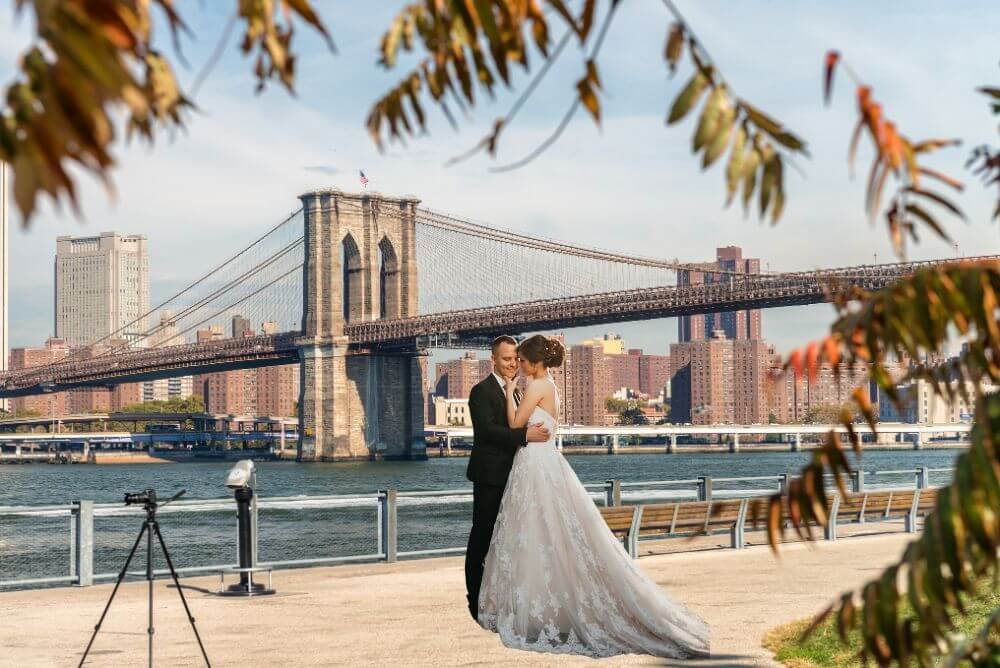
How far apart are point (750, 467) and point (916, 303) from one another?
107m

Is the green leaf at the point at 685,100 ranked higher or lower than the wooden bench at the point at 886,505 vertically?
higher

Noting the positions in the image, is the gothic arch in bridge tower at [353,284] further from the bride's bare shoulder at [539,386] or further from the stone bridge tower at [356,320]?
the bride's bare shoulder at [539,386]

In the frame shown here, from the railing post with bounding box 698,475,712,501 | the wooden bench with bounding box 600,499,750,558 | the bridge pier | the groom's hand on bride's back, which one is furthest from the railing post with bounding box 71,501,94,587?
the bridge pier

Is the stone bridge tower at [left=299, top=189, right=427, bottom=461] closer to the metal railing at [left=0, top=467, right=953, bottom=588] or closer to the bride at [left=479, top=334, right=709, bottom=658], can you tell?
the metal railing at [left=0, top=467, right=953, bottom=588]

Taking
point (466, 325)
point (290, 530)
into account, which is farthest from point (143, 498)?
point (466, 325)

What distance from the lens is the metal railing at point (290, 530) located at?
1482cm

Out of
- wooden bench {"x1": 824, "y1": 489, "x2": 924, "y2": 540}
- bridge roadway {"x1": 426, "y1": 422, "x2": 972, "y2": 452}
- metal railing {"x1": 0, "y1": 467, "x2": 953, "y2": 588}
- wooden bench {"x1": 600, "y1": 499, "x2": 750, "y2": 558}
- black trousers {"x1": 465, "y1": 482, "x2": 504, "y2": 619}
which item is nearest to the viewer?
black trousers {"x1": 465, "y1": 482, "x2": 504, "y2": 619}

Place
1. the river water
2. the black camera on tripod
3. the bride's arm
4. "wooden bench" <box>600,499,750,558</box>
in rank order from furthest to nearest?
the river water → "wooden bench" <box>600,499,750,558</box> → the bride's arm → the black camera on tripod

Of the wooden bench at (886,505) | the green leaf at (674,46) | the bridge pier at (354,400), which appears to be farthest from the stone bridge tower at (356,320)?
the green leaf at (674,46)

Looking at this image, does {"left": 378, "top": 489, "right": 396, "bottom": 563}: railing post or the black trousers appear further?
{"left": 378, "top": 489, "right": 396, "bottom": 563}: railing post

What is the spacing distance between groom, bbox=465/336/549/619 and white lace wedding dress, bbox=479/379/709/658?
0.11m

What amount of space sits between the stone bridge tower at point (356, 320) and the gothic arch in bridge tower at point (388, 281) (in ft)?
0.23

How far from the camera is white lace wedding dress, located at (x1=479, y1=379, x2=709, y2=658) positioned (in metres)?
8.62

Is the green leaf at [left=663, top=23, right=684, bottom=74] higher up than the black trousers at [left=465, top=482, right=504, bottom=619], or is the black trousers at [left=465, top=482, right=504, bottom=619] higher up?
the green leaf at [left=663, top=23, right=684, bottom=74]
